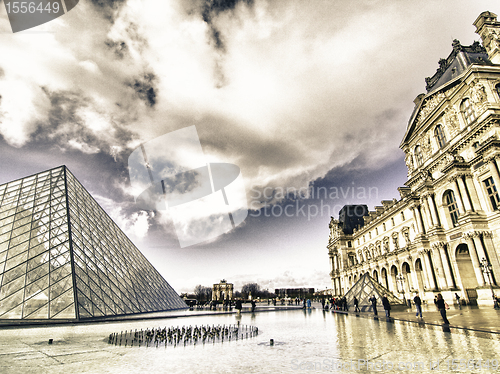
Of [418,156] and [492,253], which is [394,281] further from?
[492,253]

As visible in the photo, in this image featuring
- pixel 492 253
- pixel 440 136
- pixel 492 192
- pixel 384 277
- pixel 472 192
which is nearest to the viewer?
pixel 492 253

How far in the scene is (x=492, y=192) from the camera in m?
24.4

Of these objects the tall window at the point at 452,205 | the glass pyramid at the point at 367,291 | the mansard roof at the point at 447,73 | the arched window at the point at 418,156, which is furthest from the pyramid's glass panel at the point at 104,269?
the mansard roof at the point at 447,73

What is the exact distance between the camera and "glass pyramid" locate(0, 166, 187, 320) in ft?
56.6

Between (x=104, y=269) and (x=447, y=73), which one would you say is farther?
(x=447, y=73)

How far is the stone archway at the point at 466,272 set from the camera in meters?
25.7

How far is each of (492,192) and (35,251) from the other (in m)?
40.9

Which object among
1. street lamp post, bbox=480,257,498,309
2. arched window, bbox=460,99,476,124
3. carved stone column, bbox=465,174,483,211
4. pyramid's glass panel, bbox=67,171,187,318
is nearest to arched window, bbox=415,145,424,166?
arched window, bbox=460,99,476,124

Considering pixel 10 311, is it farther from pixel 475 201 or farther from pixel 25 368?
pixel 475 201

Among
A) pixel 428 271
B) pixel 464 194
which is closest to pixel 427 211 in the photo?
pixel 464 194

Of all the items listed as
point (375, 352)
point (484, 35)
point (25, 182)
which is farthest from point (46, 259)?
point (484, 35)

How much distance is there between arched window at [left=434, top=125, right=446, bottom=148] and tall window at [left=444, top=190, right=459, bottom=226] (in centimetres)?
673

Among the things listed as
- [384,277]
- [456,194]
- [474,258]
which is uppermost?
[456,194]

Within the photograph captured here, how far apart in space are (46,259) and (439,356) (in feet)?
80.1
